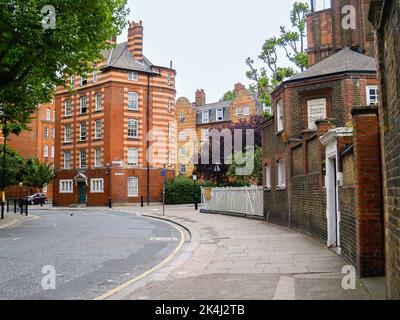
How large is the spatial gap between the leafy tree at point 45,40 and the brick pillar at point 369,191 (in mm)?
13159

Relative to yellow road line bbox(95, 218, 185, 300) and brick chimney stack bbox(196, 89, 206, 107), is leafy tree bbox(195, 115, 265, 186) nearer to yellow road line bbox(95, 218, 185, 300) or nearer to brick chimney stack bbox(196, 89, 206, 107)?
brick chimney stack bbox(196, 89, 206, 107)

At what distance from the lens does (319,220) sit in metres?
13.6

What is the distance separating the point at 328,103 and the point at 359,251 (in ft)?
45.1

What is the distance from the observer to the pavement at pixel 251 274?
22.4ft

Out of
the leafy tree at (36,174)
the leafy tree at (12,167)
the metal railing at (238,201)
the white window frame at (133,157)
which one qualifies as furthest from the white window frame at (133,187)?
the leafy tree at (36,174)

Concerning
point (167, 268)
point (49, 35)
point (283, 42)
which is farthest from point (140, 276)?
point (283, 42)

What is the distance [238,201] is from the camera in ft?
90.2

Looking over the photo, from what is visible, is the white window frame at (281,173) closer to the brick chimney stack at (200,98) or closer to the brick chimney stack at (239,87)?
the brick chimney stack at (239,87)

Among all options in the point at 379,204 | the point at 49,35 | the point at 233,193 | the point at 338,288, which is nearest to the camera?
the point at 338,288

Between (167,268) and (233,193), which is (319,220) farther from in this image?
(233,193)

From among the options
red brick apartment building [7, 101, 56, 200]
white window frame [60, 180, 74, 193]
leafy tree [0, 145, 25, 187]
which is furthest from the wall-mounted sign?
red brick apartment building [7, 101, 56, 200]

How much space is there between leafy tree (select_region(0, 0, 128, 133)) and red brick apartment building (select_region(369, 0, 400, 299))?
14079mm

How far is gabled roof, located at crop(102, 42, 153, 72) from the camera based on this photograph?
159 ft

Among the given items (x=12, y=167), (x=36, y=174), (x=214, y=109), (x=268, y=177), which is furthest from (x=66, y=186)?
(x=268, y=177)
